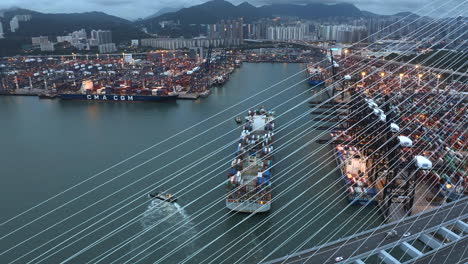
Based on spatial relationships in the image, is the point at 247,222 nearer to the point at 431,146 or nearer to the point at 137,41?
the point at 431,146

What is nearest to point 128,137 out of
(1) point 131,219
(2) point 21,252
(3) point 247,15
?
(1) point 131,219

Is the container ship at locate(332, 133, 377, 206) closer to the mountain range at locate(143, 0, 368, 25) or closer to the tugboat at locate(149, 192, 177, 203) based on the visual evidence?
the tugboat at locate(149, 192, 177, 203)

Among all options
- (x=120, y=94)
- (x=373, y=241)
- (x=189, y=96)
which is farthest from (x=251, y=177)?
(x=120, y=94)

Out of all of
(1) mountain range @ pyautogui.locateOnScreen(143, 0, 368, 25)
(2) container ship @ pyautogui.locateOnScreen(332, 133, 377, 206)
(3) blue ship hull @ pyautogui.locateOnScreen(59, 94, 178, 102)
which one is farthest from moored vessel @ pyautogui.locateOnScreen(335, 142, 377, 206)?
(1) mountain range @ pyautogui.locateOnScreen(143, 0, 368, 25)

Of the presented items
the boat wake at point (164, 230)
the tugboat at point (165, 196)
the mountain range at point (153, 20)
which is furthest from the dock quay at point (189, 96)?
the mountain range at point (153, 20)

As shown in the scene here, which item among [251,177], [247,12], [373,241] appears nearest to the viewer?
[373,241]

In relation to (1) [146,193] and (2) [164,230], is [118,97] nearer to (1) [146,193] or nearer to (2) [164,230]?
(1) [146,193]

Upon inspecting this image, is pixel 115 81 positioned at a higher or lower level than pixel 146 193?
higher
